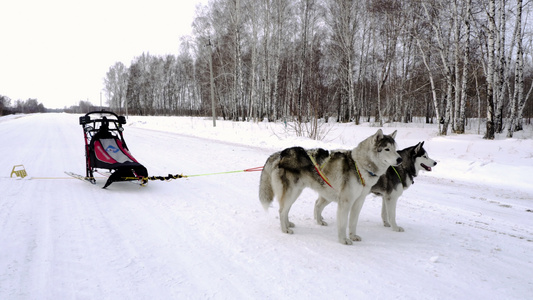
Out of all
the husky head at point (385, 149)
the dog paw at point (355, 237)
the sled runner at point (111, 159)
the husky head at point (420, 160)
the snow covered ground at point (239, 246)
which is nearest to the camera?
the snow covered ground at point (239, 246)

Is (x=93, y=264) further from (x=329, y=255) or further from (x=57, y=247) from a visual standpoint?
(x=329, y=255)

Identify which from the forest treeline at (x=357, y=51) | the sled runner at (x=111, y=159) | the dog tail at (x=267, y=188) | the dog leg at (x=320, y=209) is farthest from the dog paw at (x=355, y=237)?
the forest treeline at (x=357, y=51)

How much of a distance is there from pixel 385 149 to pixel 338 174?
65 centimetres

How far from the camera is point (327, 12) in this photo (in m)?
24.4

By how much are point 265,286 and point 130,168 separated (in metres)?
4.06

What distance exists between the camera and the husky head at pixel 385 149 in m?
3.42

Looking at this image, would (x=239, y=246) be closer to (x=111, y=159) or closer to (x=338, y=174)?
(x=338, y=174)

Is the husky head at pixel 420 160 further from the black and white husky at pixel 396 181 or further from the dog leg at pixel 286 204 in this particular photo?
the dog leg at pixel 286 204

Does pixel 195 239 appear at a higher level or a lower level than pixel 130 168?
lower

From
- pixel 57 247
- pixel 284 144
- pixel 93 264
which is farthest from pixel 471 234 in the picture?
pixel 284 144

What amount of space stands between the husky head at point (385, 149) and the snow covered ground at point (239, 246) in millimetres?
1050

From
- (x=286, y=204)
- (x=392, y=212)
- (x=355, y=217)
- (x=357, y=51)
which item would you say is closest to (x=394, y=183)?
(x=392, y=212)

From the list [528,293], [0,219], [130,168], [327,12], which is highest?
[327,12]

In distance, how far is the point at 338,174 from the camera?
3.62 m
